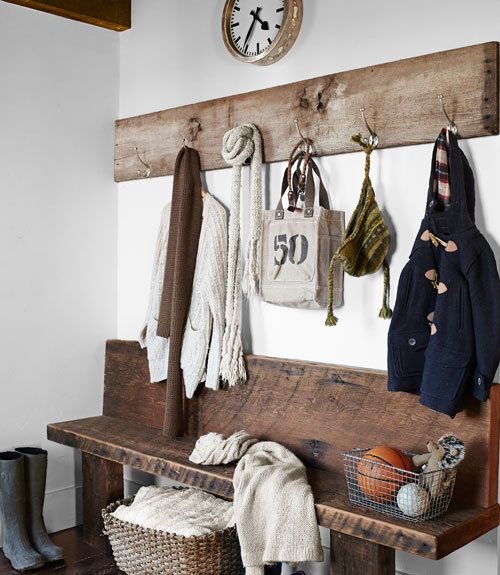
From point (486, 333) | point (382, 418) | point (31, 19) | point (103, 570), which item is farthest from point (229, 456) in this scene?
point (31, 19)

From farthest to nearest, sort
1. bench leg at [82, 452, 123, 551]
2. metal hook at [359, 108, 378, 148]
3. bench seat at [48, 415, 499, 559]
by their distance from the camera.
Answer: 1. bench leg at [82, 452, 123, 551]
2. metal hook at [359, 108, 378, 148]
3. bench seat at [48, 415, 499, 559]

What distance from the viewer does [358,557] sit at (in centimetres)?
225

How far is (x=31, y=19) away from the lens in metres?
3.21

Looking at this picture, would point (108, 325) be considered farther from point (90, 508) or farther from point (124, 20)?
point (124, 20)

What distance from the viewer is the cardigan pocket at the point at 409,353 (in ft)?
7.64

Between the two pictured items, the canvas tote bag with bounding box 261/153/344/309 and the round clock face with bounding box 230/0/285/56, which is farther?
the round clock face with bounding box 230/0/285/56

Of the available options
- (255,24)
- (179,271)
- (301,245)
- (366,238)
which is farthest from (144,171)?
(366,238)

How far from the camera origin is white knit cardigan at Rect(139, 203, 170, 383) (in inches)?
124

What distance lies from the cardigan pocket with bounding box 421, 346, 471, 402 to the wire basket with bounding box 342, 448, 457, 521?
217 mm

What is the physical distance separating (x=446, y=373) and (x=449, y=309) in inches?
7.1

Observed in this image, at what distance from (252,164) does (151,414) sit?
3.70ft

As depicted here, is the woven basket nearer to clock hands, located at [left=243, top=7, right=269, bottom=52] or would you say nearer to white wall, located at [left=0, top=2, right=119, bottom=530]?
white wall, located at [left=0, top=2, right=119, bottom=530]

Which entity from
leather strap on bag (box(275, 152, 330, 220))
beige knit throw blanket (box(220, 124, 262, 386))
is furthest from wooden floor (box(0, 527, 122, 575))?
leather strap on bag (box(275, 152, 330, 220))

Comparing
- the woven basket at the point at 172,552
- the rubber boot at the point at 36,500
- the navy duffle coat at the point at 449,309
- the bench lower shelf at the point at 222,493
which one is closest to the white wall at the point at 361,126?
the navy duffle coat at the point at 449,309
